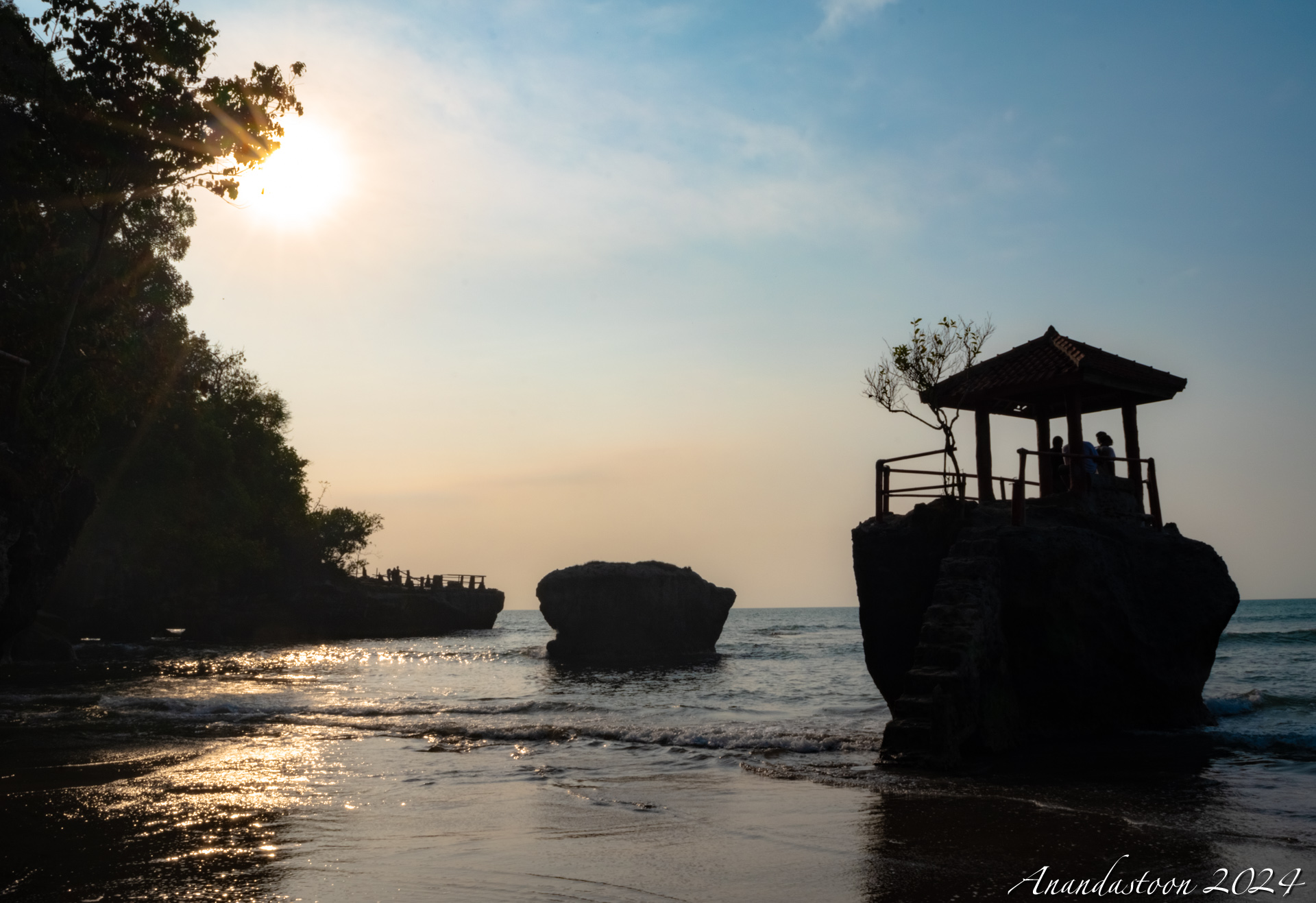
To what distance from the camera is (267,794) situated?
10.4 m

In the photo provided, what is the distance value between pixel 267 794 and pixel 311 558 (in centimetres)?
5702

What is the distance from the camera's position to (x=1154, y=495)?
760 inches

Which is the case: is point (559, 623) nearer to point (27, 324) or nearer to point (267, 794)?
point (27, 324)

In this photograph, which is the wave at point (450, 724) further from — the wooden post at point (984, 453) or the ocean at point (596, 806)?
the wooden post at point (984, 453)

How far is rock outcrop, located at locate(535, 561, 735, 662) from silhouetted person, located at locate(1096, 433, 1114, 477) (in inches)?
1062

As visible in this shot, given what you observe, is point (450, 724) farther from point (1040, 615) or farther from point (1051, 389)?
point (1051, 389)

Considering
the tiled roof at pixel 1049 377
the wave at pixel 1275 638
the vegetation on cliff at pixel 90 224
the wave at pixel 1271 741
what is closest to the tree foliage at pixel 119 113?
the vegetation on cliff at pixel 90 224

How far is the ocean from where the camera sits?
6.94m

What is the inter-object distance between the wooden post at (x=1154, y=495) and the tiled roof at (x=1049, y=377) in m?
1.50

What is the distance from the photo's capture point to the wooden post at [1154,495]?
757 inches

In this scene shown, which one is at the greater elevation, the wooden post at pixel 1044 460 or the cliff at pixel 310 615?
the wooden post at pixel 1044 460

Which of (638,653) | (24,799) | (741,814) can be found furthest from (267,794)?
(638,653)

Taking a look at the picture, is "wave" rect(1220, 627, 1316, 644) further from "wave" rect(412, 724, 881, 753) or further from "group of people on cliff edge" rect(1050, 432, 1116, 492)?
"wave" rect(412, 724, 881, 753)

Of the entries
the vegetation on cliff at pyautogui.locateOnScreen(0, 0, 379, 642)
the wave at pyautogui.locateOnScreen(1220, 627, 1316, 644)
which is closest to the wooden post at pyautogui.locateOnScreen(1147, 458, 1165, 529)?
the vegetation on cliff at pyautogui.locateOnScreen(0, 0, 379, 642)
